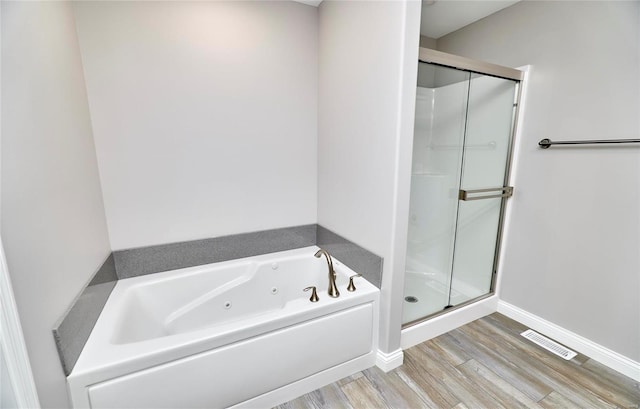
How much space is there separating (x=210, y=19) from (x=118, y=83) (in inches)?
27.7

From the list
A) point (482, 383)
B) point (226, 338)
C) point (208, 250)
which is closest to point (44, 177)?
point (226, 338)

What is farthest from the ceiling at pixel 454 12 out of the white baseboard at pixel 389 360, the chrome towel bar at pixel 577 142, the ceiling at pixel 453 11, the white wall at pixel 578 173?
the white baseboard at pixel 389 360

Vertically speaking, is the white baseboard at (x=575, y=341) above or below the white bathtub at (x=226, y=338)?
below

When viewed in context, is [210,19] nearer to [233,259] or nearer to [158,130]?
[158,130]

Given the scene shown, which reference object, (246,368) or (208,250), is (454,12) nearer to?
(208,250)

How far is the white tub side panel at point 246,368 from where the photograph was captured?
1153 mm

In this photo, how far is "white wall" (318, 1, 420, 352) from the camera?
1.43 meters

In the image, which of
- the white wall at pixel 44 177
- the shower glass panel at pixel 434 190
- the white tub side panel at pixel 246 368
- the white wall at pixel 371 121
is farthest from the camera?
the shower glass panel at pixel 434 190

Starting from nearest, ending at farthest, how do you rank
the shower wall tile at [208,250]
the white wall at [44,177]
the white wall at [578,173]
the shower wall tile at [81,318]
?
the white wall at [44,177]
the shower wall tile at [81,318]
the white wall at [578,173]
the shower wall tile at [208,250]

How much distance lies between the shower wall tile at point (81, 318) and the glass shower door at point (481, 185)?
2.28 metres

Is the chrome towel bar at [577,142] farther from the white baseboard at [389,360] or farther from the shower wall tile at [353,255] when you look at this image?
the white baseboard at [389,360]

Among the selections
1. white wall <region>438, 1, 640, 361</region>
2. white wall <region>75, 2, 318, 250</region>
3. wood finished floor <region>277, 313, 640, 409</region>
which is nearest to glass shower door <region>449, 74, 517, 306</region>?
white wall <region>438, 1, 640, 361</region>

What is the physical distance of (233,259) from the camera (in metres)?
2.13

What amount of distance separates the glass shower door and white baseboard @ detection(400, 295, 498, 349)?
0.08 m
